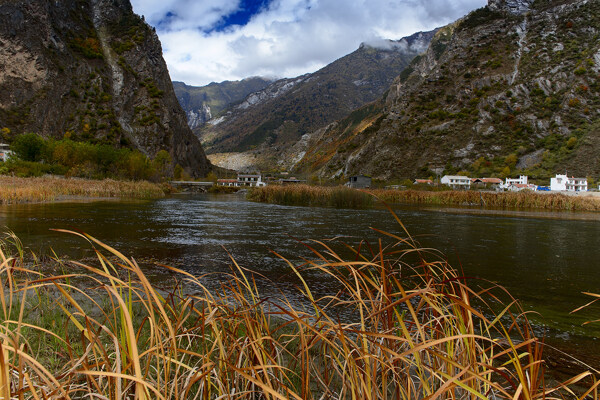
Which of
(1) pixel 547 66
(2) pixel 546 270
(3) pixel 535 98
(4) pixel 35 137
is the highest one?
(1) pixel 547 66

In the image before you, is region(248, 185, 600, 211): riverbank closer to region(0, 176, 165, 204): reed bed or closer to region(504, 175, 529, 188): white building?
region(0, 176, 165, 204): reed bed

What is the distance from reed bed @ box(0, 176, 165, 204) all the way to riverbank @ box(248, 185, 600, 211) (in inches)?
520

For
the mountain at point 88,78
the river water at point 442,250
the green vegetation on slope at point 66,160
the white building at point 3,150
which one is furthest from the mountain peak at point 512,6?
the white building at point 3,150

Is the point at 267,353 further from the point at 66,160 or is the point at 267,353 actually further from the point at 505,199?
the point at 66,160

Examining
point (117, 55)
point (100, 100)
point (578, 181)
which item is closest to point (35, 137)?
point (100, 100)

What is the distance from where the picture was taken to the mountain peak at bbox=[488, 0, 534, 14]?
90.6m

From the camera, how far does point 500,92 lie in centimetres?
7269

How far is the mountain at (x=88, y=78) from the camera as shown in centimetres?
6769

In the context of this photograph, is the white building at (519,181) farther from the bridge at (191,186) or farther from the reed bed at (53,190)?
the bridge at (191,186)

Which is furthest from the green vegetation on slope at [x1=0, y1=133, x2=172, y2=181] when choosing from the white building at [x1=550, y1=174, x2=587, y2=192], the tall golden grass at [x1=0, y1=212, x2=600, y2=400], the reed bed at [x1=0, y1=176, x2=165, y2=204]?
the white building at [x1=550, y1=174, x2=587, y2=192]

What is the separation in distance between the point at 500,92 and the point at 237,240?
80.9m

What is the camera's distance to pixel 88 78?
7888 cm

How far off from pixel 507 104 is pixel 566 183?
27.1 m

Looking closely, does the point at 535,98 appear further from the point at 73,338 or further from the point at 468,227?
the point at 73,338
